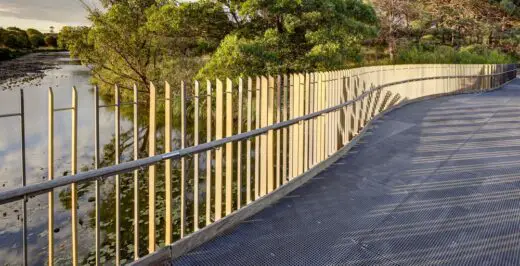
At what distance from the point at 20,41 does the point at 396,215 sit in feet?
232

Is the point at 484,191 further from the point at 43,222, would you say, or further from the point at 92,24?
the point at 92,24

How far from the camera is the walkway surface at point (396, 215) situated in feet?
12.5

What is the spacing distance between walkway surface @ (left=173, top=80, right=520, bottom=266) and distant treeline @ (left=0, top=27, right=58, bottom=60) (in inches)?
2166

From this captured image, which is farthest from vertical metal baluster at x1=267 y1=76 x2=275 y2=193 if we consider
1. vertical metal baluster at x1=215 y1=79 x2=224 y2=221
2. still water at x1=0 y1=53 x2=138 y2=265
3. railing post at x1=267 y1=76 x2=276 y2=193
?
still water at x1=0 y1=53 x2=138 y2=265

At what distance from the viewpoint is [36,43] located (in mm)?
72312

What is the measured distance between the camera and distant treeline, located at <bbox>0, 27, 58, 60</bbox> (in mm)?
57156

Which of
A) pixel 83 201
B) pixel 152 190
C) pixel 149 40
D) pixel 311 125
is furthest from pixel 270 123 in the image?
pixel 149 40

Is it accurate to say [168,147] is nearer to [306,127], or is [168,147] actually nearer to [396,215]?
[396,215]

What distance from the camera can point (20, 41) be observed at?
63.9 metres

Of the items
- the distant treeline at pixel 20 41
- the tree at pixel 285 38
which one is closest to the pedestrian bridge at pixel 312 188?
the tree at pixel 285 38

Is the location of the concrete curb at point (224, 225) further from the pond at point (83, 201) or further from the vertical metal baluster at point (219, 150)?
the pond at point (83, 201)

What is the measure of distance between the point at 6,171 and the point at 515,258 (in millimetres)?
12039

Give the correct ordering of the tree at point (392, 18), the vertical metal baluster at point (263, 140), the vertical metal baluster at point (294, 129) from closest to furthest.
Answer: the vertical metal baluster at point (263, 140)
the vertical metal baluster at point (294, 129)
the tree at point (392, 18)

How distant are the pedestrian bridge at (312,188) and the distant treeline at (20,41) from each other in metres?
53.1
